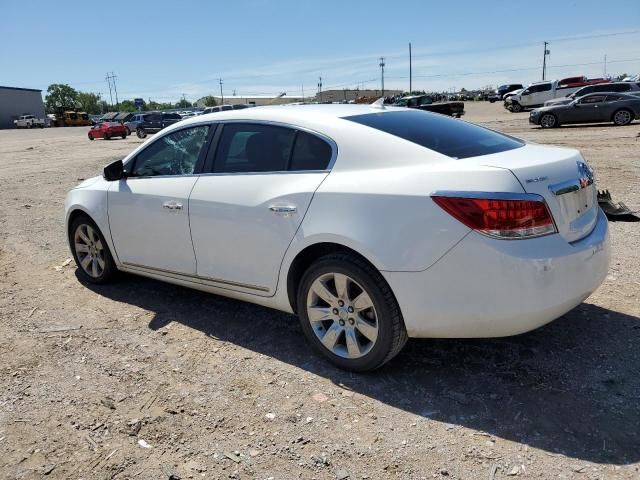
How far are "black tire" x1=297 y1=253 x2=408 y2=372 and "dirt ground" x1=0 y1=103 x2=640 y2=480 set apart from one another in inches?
5.6

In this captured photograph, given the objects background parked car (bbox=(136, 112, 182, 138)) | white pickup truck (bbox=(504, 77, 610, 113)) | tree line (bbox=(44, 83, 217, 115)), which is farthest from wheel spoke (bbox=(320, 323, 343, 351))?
tree line (bbox=(44, 83, 217, 115))

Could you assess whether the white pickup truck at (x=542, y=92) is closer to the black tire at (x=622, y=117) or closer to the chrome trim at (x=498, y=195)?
the black tire at (x=622, y=117)

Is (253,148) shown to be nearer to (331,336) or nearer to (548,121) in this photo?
(331,336)

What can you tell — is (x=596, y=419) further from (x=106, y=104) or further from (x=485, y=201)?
(x=106, y=104)

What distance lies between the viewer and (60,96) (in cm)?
13750

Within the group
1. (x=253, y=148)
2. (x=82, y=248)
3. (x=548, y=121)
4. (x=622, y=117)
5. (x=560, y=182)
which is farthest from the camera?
(x=548, y=121)

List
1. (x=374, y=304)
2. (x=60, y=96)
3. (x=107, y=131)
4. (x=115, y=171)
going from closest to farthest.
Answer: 1. (x=374, y=304)
2. (x=115, y=171)
3. (x=107, y=131)
4. (x=60, y=96)

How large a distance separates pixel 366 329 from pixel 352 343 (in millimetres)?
149

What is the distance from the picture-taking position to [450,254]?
2.82 metres

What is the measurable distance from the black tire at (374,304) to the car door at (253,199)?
1.02ft

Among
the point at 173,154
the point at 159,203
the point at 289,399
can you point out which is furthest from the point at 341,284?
the point at 173,154

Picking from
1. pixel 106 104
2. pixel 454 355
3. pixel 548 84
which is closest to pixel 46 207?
pixel 454 355

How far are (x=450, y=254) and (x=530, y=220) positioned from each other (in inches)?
17.0

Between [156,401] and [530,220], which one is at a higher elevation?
[530,220]
